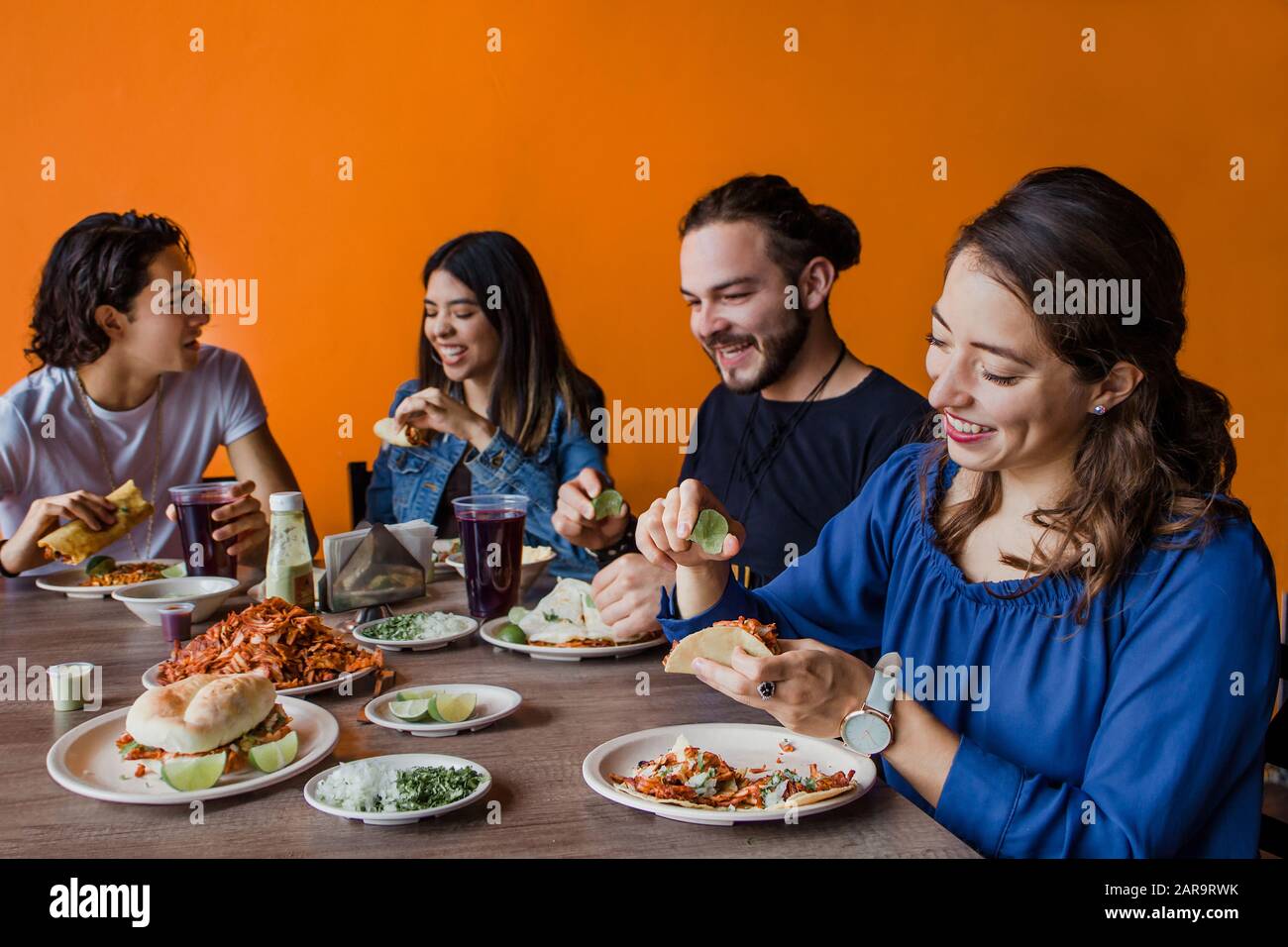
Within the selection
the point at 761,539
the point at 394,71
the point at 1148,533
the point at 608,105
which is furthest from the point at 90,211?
the point at 1148,533

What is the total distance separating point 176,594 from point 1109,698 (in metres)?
1.79

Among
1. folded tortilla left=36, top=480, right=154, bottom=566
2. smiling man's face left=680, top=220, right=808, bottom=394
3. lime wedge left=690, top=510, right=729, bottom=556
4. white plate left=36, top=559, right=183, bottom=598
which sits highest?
smiling man's face left=680, top=220, right=808, bottom=394

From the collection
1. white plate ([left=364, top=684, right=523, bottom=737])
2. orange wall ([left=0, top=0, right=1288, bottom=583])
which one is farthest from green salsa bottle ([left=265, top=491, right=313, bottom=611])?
orange wall ([left=0, top=0, right=1288, bottom=583])

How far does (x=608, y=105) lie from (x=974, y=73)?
1.63 m

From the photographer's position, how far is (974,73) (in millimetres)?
4688

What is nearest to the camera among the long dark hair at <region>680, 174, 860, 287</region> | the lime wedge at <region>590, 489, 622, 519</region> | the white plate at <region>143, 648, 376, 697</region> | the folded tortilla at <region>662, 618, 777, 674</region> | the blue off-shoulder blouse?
the blue off-shoulder blouse

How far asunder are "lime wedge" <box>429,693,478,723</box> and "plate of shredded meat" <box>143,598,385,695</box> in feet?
0.80

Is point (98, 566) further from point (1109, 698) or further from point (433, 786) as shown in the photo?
point (1109, 698)

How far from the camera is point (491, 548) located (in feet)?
7.00

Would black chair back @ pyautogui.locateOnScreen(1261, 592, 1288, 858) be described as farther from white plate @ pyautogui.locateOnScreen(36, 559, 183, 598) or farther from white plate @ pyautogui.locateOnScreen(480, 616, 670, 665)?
white plate @ pyautogui.locateOnScreen(36, 559, 183, 598)

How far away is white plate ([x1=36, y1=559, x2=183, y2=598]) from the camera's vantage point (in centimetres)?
237

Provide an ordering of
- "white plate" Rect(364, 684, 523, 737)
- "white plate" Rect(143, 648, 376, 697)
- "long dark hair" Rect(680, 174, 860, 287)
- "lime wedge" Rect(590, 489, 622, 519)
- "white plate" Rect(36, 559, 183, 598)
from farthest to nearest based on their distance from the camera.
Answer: "long dark hair" Rect(680, 174, 860, 287), "white plate" Rect(36, 559, 183, 598), "lime wedge" Rect(590, 489, 622, 519), "white plate" Rect(143, 648, 376, 697), "white plate" Rect(364, 684, 523, 737)

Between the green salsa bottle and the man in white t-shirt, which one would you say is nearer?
the green salsa bottle
